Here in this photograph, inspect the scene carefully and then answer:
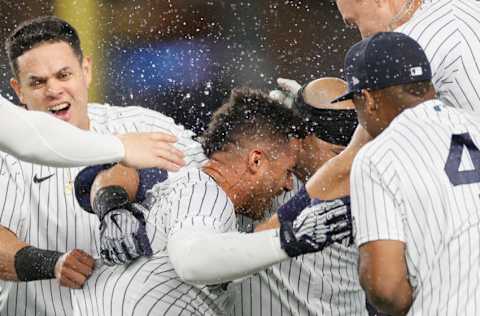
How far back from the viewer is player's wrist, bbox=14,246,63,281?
14.0ft

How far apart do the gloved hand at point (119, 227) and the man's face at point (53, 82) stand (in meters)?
0.93

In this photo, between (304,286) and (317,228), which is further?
(304,286)

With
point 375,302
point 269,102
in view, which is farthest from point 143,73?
point 375,302

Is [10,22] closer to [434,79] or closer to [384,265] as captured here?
[434,79]

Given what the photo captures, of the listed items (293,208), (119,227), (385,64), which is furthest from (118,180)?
(385,64)

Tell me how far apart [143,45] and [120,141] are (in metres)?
3.83

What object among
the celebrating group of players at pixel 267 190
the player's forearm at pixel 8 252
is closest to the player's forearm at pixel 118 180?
the celebrating group of players at pixel 267 190

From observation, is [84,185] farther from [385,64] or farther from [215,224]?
[385,64]

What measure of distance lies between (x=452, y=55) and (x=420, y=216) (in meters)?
0.91

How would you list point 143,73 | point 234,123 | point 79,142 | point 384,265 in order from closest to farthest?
1. point 384,265
2. point 79,142
3. point 234,123
4. point 143,73

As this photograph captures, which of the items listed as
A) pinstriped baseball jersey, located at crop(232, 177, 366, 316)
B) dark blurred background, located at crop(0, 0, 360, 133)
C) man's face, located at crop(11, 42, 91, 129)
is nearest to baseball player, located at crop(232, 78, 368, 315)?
pinstriped baseball jersey, located at crop(232, 177, 366, 316)

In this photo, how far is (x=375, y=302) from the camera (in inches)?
131

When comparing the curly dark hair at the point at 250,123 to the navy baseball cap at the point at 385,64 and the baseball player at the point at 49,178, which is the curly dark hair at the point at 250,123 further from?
the navy baseball cap at the point at 385,64

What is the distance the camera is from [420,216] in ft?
10.6
